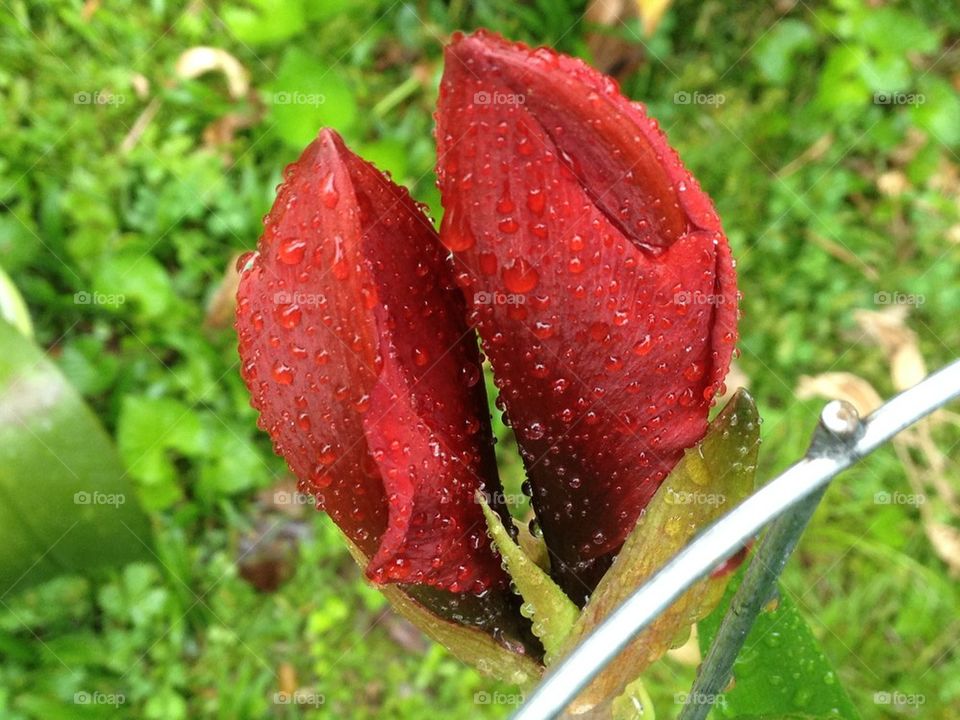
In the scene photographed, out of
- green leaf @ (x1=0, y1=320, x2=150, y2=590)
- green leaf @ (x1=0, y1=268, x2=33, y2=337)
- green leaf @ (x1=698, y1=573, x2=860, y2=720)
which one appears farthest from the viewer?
green leaf @ (x1=0, y1=268, x2=33, y2=337)

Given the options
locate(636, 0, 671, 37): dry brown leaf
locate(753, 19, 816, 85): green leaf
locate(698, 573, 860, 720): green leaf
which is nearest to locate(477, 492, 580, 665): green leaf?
locate(698, 573, 860, 720): green leaf

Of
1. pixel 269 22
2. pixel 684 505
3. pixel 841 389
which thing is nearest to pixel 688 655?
pixel 841 389

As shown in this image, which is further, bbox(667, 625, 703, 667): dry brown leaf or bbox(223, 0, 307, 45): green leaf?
bbox(223, 0, 307, 45): green leaf

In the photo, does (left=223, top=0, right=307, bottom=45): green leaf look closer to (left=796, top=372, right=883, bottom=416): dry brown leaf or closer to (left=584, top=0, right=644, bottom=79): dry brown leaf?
(left=584, top=0, right=644, bottom=79): dry brown leaf

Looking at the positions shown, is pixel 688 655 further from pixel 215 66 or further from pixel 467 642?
pixel 215 66

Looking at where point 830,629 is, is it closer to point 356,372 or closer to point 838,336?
point 838,336

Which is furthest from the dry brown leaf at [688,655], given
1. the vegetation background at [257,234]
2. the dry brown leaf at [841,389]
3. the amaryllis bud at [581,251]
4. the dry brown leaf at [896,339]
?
the amaryllis bud at [581,251]
